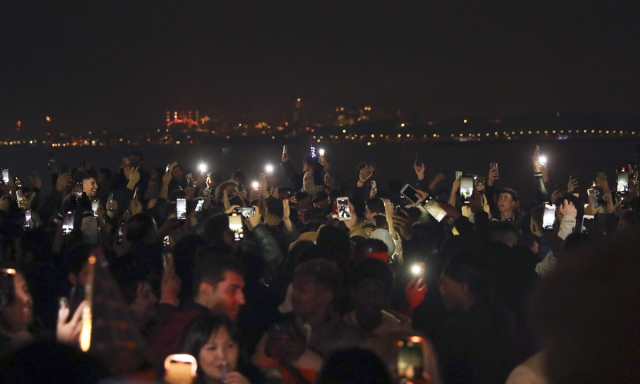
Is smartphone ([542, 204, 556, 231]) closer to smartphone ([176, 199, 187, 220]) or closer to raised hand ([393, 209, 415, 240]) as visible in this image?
raised hand ([393, 209, 415, 240])

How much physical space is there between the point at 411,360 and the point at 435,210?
4.85 meters

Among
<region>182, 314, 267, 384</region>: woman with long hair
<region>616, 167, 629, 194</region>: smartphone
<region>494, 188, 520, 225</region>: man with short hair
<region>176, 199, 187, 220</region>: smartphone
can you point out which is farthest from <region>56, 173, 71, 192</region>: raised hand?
<region>616, 167, 629, 194</region>: smartphone

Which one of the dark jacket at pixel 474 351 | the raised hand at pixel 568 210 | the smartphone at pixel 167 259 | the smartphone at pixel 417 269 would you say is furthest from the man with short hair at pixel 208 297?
the raised hand at pixel 568 210

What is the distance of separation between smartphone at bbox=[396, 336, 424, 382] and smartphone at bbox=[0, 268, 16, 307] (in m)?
2.44

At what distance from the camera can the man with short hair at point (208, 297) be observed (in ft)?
12.3

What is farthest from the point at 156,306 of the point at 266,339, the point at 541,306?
the point at 541,306

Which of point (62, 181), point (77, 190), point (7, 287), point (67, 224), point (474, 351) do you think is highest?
point (62, 181)

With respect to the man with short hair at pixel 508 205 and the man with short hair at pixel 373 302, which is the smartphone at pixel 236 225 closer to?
the man with short hair at pixel 373 302

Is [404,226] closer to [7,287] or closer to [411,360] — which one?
[7,287]

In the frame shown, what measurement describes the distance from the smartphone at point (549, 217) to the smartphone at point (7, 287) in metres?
4.83

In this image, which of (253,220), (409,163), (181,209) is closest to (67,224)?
(181,209)

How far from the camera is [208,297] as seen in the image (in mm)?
4012

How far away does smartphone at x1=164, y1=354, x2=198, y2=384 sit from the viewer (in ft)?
8.98

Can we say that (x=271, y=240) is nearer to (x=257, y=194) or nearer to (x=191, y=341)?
(x=191, y=341)
